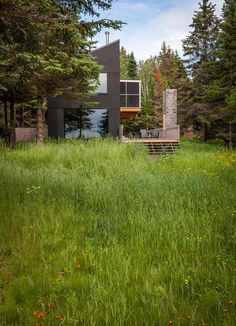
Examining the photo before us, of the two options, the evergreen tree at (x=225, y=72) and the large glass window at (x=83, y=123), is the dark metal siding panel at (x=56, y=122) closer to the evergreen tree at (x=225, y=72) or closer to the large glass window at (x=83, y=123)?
the large glass window at (x=83, y=123)

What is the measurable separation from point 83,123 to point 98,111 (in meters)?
1.51

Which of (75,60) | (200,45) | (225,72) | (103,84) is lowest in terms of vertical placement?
(75,60)

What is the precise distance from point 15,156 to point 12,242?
350 inches

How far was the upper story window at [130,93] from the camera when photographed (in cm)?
3225

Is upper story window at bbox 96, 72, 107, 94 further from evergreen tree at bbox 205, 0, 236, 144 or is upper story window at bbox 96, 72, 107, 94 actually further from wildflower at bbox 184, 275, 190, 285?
wildflower at bbox 184, 275, 190, 285

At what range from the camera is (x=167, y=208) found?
5.79 meters

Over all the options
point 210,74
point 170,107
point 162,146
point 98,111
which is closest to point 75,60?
point 162,146

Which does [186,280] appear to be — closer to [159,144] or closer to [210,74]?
[159,144]

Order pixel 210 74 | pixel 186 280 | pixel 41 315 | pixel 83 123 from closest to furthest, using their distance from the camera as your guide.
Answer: pixel 41 315
pixel 186 280
pixel 83 123
pixel 210 74

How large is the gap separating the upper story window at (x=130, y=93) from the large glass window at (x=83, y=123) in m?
6.41

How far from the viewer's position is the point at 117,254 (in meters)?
4.04

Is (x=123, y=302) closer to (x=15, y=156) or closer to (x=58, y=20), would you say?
(x=58, y=20)

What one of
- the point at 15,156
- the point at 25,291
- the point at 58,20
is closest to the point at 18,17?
the point at 58,20

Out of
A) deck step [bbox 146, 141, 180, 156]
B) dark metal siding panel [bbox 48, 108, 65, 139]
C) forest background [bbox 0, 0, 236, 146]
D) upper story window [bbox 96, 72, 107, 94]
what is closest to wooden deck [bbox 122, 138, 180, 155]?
deck step [bbox 146, 141, 180, 156]
